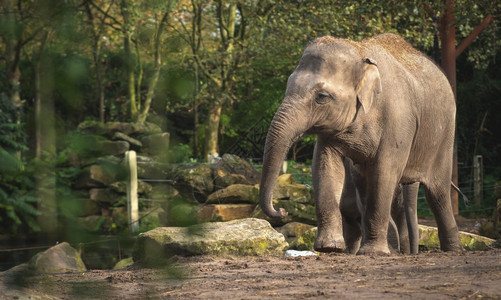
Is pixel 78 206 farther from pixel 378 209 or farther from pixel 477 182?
pixel 477 182

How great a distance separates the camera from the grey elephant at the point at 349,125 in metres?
6.07

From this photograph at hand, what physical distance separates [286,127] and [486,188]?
41.9 ft

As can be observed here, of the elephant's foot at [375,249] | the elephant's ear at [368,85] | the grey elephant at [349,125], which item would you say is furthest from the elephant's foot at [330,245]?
the elephant's ear at [368,85]

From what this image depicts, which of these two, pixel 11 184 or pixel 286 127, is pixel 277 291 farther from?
pixel 11 184

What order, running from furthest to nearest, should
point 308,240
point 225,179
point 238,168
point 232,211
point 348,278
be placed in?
point 238,168 < point 225,179 < point 232,211 < point 308,240 < point 348,278

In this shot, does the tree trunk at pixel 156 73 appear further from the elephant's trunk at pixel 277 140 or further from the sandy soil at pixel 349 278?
the elephant's trunk at pixel 277 140

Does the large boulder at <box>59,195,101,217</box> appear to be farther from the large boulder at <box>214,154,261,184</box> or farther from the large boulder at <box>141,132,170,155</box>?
the large boulder at <box>214,154,261,184</box>

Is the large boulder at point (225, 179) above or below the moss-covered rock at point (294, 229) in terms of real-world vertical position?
above

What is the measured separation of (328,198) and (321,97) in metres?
0.83

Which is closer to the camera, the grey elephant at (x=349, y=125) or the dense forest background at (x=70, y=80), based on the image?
the dense forest background at (x=70, y=80)

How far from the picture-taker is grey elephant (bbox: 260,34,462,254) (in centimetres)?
607

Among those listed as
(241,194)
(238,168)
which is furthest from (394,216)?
(238,168)

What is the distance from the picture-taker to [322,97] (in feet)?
20.1

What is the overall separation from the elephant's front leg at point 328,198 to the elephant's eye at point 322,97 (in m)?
0.48
